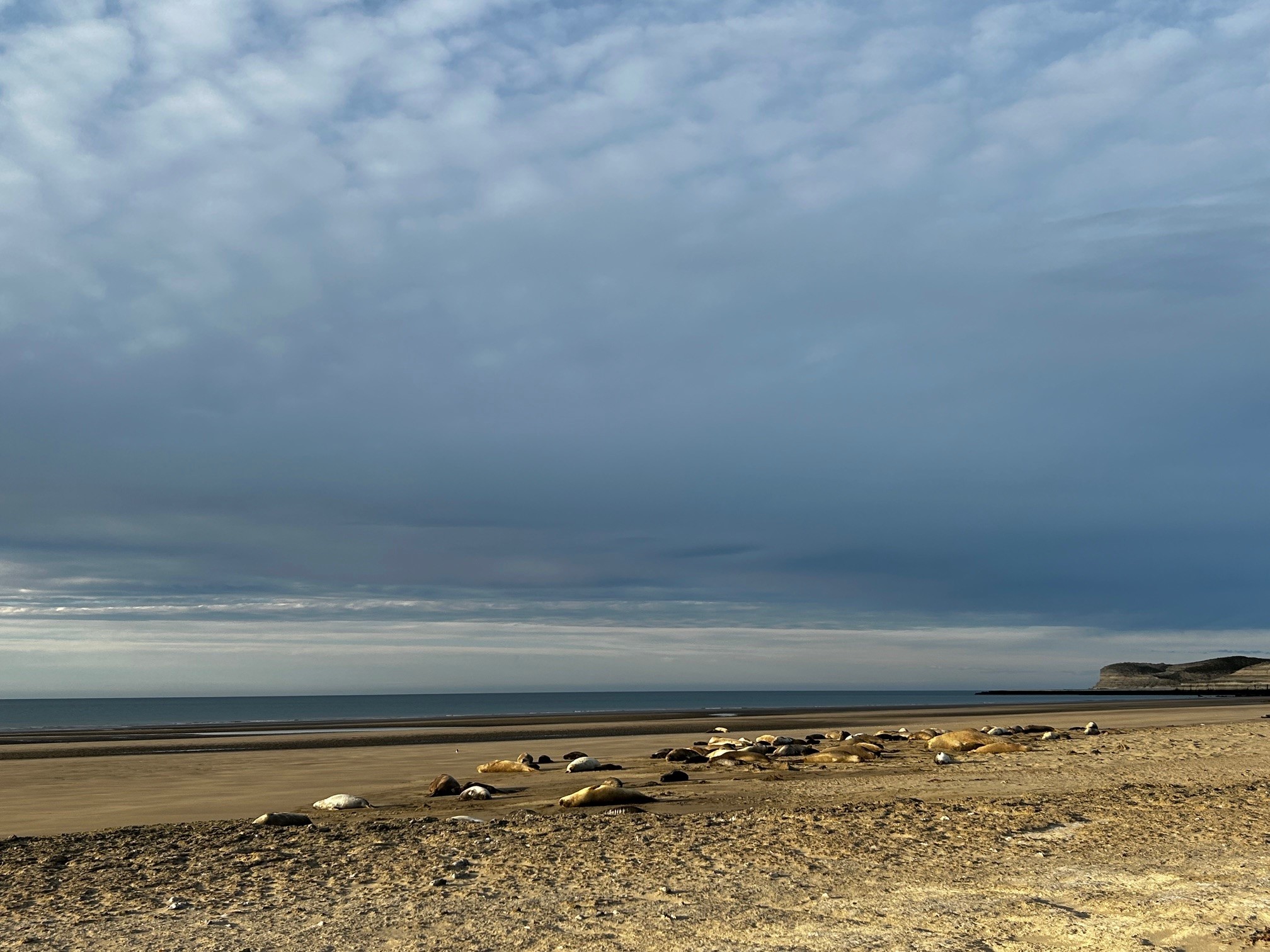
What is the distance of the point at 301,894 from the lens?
263 inches

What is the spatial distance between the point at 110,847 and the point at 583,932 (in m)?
5.19

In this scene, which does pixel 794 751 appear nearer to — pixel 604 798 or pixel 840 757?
pixel 840 757

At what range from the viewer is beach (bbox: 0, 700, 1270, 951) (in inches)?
225

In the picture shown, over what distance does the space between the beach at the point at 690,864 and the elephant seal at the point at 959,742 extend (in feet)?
10.3

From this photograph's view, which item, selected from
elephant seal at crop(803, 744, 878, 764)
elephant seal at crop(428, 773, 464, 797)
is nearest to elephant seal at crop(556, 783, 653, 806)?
elephant seal at crop(428, 773, 464, 797)

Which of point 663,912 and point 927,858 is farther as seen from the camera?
point 927,858

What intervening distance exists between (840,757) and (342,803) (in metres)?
8.53

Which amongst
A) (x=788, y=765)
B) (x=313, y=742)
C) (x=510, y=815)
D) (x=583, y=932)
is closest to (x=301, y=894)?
(x=583, y=932)

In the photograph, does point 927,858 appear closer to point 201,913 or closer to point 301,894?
point 301,894

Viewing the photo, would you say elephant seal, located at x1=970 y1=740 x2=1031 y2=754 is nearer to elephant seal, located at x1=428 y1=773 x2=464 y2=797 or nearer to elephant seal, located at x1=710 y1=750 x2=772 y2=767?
elephant seal, located at x1=710 y1=750 x2=772 y2=767

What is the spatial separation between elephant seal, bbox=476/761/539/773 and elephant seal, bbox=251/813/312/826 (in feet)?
22.0

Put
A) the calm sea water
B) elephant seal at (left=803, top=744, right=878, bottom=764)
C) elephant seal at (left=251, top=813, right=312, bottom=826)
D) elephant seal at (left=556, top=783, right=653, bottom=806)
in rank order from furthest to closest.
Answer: the calm sea water < elephant seal at (left=803, top=744, right=878, bottom=764) < elephant seal at (left=556, top=783, right=653, bottom=806) < elephant seal at (left=251, top=813, right=312, bottom=826)

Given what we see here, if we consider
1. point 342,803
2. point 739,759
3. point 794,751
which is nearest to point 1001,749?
point 794,751

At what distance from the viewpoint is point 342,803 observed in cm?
1117
